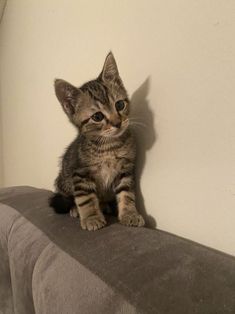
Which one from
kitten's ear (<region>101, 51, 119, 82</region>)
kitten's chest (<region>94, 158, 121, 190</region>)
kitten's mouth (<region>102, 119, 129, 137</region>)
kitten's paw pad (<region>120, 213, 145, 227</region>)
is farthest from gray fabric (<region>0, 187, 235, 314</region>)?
kitten's ear (<region>101, 51, 119, 82</region>)

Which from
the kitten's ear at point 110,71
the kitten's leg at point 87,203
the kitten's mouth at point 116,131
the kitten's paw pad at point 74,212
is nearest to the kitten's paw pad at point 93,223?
the kitten's leg at point 87,203

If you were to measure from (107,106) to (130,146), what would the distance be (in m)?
0.13

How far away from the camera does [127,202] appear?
0.85m

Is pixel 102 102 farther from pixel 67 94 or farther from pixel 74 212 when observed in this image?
pixel 74 212

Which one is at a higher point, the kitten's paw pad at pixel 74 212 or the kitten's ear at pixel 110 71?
the kitten's ear at pixel 110 71

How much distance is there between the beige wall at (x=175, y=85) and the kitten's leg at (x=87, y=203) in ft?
0.47

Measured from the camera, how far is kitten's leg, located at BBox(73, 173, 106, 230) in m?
0.80

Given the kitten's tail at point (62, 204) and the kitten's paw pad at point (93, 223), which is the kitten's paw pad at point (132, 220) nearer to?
the kitten's paw pad at point (93, 223)

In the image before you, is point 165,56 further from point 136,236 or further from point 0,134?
point 0,134

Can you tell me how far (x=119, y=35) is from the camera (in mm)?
914

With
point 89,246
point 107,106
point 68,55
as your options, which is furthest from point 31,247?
point 68,55

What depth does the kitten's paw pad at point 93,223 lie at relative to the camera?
78cm

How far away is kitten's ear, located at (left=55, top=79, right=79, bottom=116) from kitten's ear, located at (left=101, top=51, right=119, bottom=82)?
9 centimetres

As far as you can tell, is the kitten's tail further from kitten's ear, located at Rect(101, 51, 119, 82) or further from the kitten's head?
kitten's ear, located at Rect(101, 51, 119, 82)
